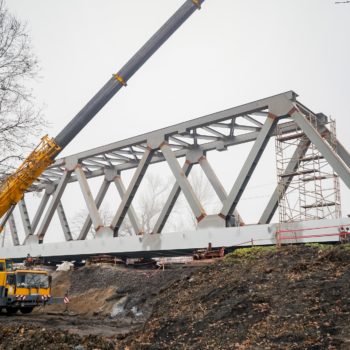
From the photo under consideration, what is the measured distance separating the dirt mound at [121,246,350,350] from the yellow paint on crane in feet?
29.1

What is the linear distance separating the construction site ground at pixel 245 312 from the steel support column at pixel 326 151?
5723 mm

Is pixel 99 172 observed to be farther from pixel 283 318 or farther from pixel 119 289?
pixel 283 318

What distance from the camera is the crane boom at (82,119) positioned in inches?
738

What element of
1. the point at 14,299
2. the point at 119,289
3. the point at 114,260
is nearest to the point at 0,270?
the point at 14,299

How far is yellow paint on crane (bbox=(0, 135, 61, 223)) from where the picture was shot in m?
18.5

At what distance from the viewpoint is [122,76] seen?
19.7 metres

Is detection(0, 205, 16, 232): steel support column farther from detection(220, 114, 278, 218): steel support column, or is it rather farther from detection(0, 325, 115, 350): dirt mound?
detection(220, 114, 278, 218): steel support column

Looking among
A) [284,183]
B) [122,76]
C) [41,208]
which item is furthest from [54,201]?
[284,183]

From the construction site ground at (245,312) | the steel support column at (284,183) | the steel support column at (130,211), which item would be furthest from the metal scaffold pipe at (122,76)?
the steel support column at (130,211)

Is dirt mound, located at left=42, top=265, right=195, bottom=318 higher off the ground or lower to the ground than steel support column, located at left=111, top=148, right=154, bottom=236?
lower

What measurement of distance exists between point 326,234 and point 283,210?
143 inches

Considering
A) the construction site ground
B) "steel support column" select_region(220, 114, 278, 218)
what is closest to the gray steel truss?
"steel support column" select_region(220, 114, 278, 218)

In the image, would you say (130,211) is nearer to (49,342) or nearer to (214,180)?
(214,180)

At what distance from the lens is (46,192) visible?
1564 inches
